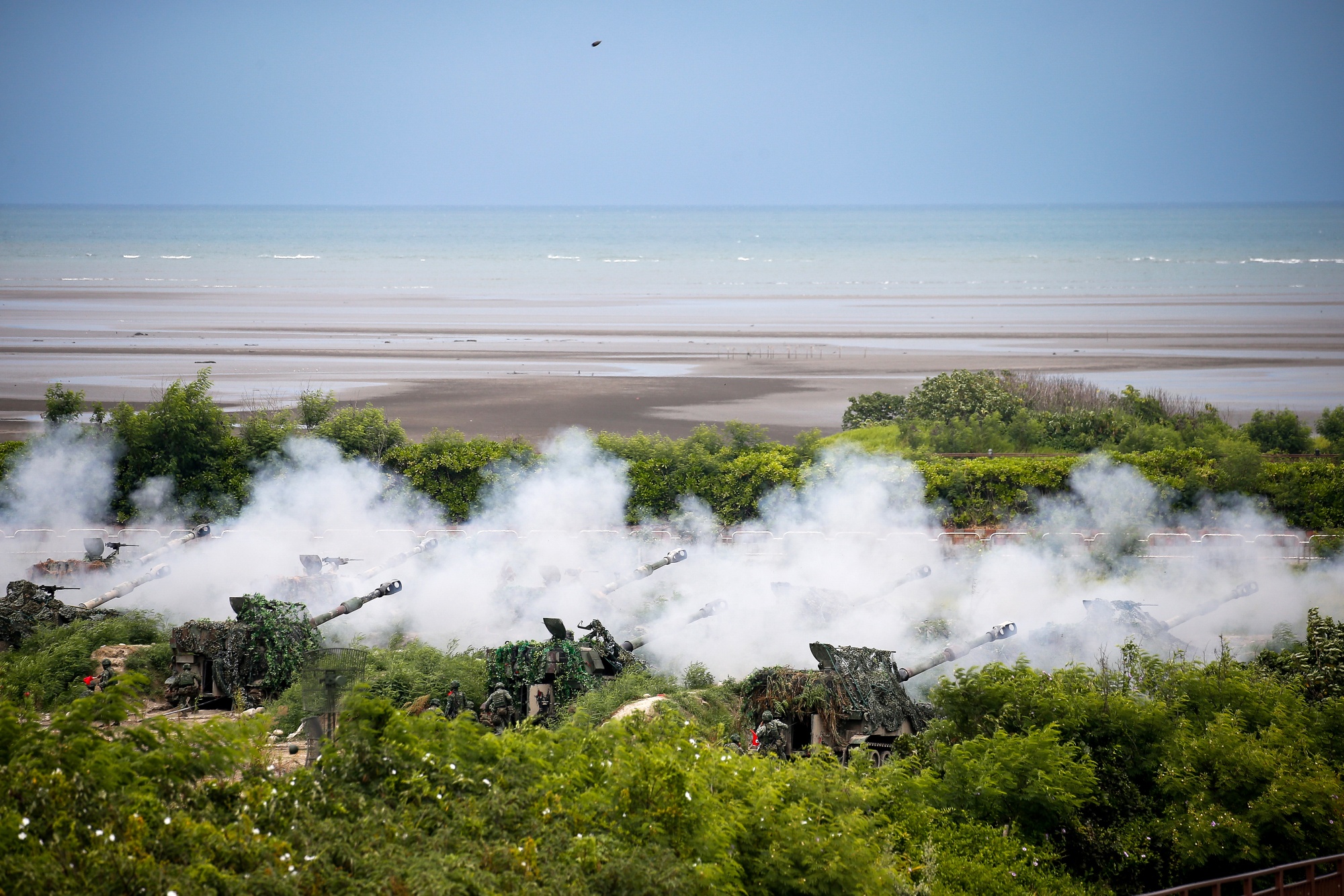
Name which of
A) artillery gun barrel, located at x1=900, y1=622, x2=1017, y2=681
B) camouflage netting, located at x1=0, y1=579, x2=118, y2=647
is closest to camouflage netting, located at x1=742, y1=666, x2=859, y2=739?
artillery gun barrel, located at x1=900, y1=622, x2=1017, y2=681

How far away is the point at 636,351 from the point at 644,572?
54567 millimetres

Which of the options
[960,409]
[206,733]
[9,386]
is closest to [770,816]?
[206,733]

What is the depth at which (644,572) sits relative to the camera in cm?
3362

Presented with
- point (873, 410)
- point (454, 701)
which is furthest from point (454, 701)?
point (873, 410)

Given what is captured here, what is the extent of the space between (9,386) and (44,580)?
4266cm

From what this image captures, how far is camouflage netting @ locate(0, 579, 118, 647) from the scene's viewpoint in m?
30.8

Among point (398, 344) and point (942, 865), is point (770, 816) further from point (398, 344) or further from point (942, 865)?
point (398, 344)

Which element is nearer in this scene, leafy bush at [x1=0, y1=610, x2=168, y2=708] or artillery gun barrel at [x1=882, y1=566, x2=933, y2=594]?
leafy bush at [x1=0, y1=610, x2=168, y2=708]

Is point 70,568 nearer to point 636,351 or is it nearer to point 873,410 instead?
point 873,410

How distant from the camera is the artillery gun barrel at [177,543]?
1423 inches

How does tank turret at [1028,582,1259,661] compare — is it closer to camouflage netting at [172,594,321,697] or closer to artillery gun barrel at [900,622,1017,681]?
artillery gun barrel at [900,622,1017,681]

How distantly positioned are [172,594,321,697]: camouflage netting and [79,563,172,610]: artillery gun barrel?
18.2 ft

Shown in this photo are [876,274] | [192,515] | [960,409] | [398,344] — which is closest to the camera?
[192,515]

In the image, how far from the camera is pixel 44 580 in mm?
35375
